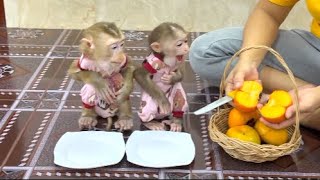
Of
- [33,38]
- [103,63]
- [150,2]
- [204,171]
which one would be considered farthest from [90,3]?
[204,171]

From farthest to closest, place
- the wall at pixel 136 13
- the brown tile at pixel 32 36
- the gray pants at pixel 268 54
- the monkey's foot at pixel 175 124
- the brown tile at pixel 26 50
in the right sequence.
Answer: the wall at pixel 136 13, the brown tile at pixel 32 36, the brown tile at pixel 26 50, the gray pants at pixel 268 54, the monkey's foot at pixel 175 124

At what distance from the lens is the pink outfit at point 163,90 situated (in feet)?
4.48

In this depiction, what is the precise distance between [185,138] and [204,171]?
0.13 meters

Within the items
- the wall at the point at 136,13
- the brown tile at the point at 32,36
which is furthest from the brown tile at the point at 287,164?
the wall at the point at 136,13

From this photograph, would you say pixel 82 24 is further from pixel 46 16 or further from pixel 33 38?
pixel 33 38

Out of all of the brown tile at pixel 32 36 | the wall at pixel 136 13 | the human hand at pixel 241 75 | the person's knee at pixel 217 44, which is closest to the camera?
the human hand at pixel 241 75

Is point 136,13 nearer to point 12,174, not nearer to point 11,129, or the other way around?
point 11,129

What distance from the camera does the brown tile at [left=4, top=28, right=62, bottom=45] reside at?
2227 mm

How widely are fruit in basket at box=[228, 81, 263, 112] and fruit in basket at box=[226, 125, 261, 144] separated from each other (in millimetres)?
52

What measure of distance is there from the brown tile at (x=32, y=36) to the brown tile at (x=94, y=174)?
42.5 inches

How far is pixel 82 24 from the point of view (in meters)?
2.68

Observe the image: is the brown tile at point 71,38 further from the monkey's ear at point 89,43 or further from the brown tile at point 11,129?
the monkey's ear at point 89,43

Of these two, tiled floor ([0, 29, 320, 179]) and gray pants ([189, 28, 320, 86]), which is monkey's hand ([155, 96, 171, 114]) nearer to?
tiled floor ([0, 29, 320, 179])

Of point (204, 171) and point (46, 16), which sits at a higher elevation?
point (204, 171)
